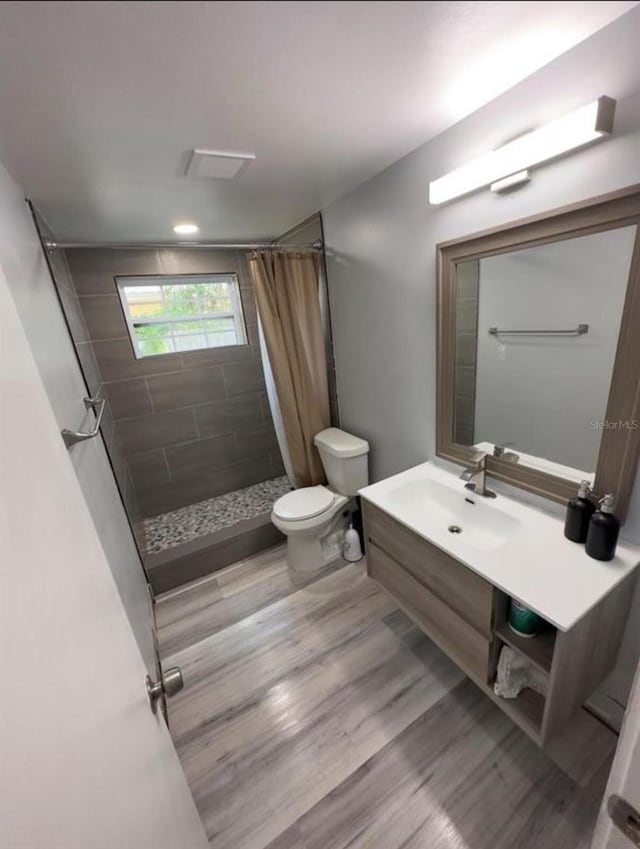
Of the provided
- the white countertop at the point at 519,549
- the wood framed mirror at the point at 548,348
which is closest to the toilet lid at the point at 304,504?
the white countertop at the point at 519,549

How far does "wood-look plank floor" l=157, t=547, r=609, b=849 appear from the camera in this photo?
1.16 m

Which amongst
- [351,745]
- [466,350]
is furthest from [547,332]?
[351,745]

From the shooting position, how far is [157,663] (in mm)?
1763

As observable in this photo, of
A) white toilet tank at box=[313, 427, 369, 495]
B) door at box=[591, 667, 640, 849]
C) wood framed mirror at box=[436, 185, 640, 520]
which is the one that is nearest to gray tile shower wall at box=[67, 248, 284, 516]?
white toilet tank at box=[313, 427, 369, 495]

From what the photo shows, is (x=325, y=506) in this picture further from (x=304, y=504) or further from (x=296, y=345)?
(x=296, y=345)

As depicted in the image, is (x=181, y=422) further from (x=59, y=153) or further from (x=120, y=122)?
(x=120, y=122)

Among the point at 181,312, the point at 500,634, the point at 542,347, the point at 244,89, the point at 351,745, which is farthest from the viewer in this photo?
the point at 181,312

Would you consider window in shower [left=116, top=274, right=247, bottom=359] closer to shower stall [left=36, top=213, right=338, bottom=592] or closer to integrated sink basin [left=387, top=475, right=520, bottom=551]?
shower stall [left=36, top=213, right=338, bottom=592]

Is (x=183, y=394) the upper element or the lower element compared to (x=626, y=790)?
upper

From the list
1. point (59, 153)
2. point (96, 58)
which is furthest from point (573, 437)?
point (59, 153)

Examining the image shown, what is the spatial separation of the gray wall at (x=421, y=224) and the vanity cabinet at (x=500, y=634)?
182 millimetres

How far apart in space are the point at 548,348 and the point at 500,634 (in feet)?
3.22

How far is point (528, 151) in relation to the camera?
1.08 metres

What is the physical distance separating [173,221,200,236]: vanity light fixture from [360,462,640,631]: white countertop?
1876mm
